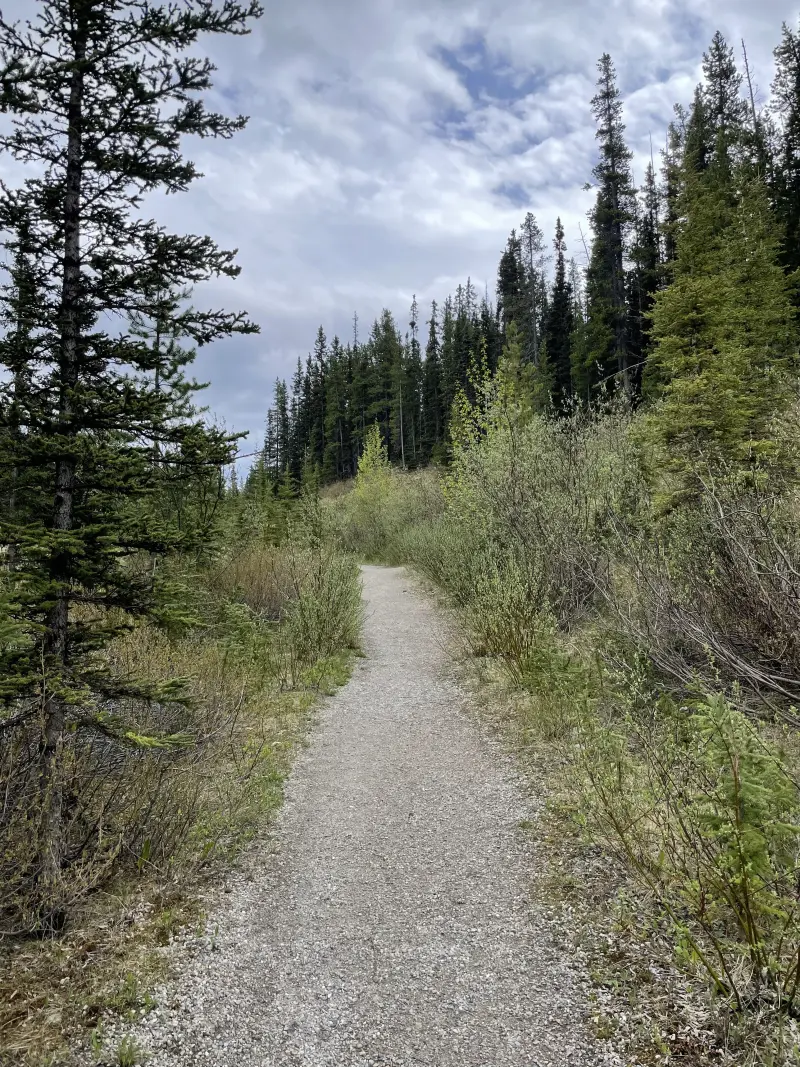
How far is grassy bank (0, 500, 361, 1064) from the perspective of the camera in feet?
7.71


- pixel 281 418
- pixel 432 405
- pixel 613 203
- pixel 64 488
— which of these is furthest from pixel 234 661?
pixel 281 418

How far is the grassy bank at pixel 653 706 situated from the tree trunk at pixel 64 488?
2.50 meters

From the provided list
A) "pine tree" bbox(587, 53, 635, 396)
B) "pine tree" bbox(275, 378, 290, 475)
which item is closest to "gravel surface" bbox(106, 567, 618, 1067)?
"pine tree" bbox(587, 53, 635, 396)

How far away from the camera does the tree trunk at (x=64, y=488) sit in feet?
8.99

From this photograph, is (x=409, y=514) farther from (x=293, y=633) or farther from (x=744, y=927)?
(x=744, y=927)

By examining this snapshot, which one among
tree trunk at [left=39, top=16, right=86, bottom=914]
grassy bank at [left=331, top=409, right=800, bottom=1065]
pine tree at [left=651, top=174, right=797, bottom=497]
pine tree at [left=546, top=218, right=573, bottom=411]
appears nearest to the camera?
grassy bank at [left=331, top=409, right=800, bottom=1065]

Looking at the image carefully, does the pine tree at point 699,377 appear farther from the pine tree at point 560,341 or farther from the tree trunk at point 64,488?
the pine tree at point 560,341

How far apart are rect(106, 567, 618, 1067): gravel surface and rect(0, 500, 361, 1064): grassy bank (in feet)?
0.69

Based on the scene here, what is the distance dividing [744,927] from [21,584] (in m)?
3.31

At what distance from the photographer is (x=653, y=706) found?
15.6 ft

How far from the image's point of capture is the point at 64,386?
2.67 m

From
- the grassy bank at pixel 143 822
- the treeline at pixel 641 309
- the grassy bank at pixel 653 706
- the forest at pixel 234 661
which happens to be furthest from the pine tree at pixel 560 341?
the grassy bank at pixel 143 822

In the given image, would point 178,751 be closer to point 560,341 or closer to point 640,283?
point 640,283

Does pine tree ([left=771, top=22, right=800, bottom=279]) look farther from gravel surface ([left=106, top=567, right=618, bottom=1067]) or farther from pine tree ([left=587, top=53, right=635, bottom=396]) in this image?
gravel surface ([left=106, top=567, right=618, bottom=1067])
